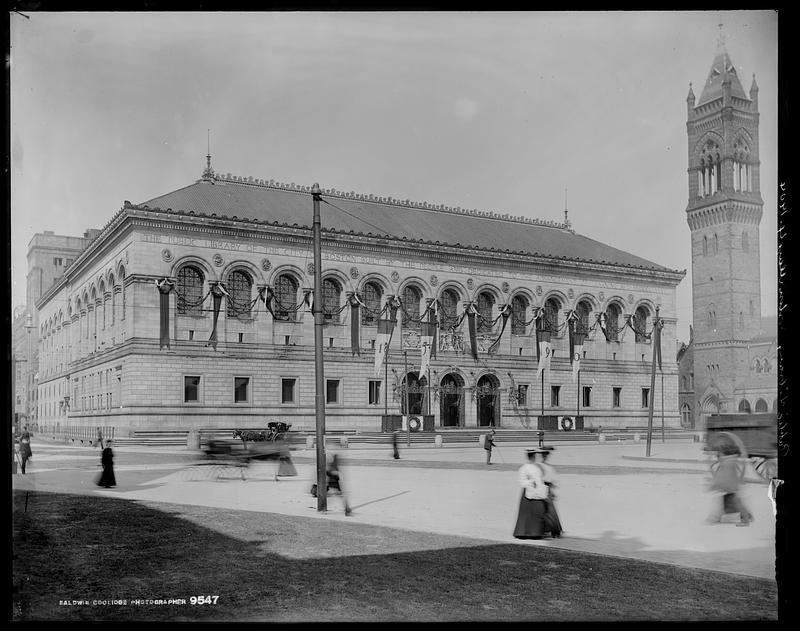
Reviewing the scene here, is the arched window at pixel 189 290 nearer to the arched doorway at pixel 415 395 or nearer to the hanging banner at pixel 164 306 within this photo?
the hanging banner at pixel 164 306

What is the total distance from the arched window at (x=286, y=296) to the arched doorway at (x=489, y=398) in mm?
12786

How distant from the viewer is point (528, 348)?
49.6 metres

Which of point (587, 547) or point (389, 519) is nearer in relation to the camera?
point (587, 547)

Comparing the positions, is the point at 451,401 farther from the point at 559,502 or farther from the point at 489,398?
the point at 559,502

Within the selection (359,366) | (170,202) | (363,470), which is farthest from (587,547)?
(359,366)

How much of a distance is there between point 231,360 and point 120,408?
27.4ft

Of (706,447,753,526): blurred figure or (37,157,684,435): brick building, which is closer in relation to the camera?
(706,447,753,526): blurred figure

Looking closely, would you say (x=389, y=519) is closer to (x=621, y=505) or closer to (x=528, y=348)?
(x=621, y=505)

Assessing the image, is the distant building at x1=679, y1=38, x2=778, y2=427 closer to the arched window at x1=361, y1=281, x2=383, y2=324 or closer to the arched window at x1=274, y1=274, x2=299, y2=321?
the arched window at x1=361, y1=281, x2=383, y2=324

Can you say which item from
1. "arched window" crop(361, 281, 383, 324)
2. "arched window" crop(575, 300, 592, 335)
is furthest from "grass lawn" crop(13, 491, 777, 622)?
"arched window" crop(361, 281, 383, 324)

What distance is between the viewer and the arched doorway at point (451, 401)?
165 ft

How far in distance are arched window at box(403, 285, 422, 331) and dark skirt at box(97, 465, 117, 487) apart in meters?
27.5

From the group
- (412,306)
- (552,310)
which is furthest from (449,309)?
(552,310)

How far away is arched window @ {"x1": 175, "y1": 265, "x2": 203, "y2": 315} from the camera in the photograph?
1545 inches
